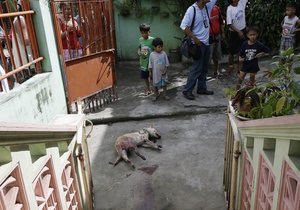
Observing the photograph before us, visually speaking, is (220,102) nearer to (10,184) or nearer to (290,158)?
(290,158)

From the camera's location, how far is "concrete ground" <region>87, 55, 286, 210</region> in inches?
118

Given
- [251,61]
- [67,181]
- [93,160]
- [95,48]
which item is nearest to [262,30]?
[251,61]

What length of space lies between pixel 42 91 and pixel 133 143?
1358mm

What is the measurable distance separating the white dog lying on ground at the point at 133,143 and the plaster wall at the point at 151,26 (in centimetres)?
461

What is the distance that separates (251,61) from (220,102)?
3.02 ft

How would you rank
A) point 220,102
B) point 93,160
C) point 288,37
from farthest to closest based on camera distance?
point 288,37 → point 220,102 → point 93,160

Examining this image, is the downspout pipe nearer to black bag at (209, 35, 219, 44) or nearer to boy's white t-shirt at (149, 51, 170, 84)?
boy's white t-shirt at (149, 51, 170, 84)

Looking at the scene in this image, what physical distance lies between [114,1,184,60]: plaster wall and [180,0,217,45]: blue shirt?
9.65 ft

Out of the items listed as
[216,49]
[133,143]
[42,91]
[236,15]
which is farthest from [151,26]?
[42,91]

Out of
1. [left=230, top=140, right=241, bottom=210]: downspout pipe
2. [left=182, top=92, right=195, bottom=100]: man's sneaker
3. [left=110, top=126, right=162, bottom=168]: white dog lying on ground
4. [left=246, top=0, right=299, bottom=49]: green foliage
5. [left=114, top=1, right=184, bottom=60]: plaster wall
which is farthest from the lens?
[left=114, top=1, right=184, bottom=60]: plaster wall

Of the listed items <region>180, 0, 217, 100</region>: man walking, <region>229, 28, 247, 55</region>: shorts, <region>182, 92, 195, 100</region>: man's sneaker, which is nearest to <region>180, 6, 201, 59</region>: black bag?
<region>180, 0, 217, 100</region>: man walking

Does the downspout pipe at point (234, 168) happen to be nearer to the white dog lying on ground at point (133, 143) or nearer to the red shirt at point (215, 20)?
the white dog lying on ground at point (133, 143)

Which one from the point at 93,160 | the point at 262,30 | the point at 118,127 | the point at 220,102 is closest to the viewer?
the point at 93,160

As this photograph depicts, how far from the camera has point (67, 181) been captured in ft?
6.97
